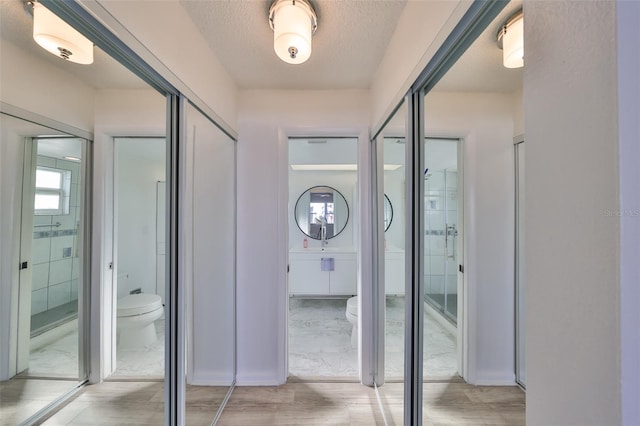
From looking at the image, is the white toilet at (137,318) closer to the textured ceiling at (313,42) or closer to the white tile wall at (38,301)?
the white tile wall at (38,301)

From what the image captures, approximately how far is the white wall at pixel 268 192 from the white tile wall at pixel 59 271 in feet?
3.87

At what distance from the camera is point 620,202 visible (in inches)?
13.6

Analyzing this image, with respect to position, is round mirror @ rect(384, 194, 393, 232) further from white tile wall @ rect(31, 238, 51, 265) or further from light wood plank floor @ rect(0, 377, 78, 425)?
light wood plank floor @ rect(0, 377, 78, 425)

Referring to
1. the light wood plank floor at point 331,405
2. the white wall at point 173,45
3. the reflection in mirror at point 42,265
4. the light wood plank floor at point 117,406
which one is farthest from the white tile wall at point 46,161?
the light wood plank floor at point 331,405

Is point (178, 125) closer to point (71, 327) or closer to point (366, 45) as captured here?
point (71, 327)

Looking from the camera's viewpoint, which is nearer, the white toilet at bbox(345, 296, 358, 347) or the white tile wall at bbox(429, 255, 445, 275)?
the white tile wall at bbox(429, 255, 445, 275)

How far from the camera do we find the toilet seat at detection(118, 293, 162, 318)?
98 cm

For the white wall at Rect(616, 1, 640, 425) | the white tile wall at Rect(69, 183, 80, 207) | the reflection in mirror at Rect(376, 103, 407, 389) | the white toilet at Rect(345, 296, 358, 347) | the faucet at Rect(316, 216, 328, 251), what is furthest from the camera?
the faucet at Rect(316, 216, 328, 251)

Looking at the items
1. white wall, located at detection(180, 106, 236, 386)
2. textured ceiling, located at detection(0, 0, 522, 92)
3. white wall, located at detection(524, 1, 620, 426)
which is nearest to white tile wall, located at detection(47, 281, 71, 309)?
white wall, located at detection(180, 106, 236, 386)

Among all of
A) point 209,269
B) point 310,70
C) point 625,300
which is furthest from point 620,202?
point 310,70

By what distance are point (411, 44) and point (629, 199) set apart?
1.09m

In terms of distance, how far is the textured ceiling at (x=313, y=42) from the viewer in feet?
3.98

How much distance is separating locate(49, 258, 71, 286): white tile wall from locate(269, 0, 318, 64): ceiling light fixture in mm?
1206

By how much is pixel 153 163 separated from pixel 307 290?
289 cm
